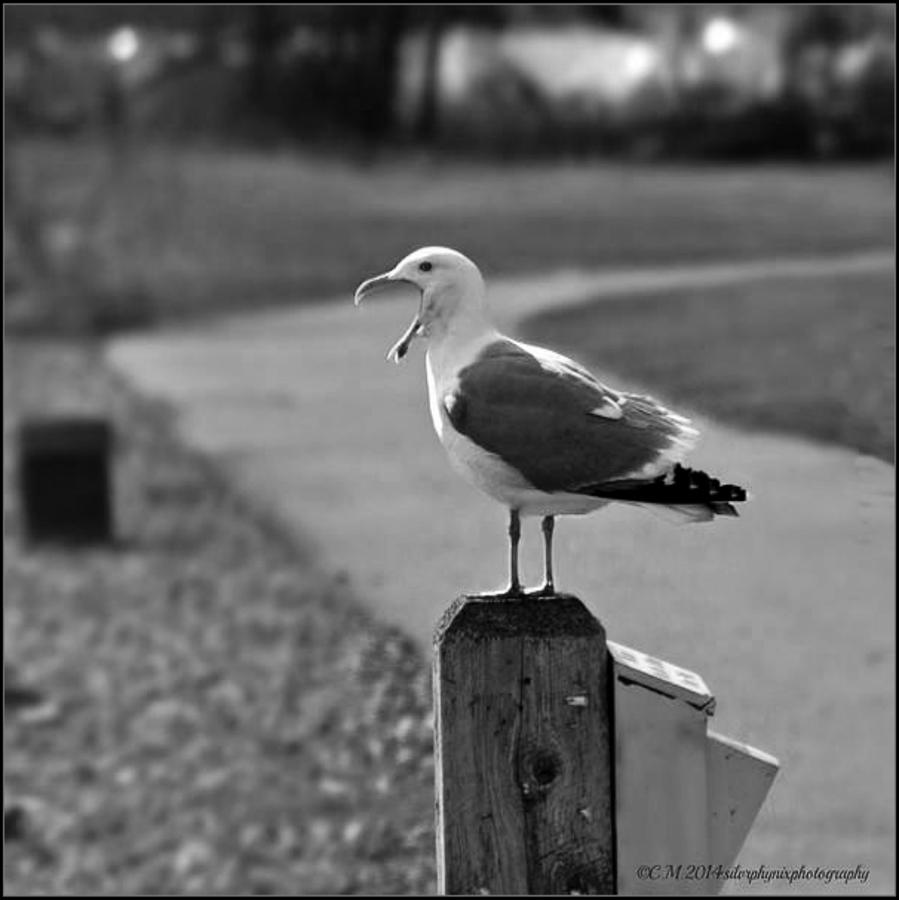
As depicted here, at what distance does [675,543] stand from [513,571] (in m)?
2.95

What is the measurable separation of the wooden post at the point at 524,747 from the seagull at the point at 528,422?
0.07 metres

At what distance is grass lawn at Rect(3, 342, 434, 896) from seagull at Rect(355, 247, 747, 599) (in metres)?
2.22

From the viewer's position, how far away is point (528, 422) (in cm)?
195

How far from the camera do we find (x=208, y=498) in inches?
278

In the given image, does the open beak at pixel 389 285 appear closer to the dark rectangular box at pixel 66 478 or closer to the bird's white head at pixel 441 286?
the bird's white head at pixel 441 286

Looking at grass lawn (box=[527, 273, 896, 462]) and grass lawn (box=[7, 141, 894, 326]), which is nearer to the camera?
grass lawn (box=[527, 273, 896, 462])

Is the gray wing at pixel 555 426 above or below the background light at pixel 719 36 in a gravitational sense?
below

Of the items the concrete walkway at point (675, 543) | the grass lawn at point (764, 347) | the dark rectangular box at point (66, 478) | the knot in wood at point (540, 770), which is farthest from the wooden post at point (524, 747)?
the dark rectangular box at point (66, 478)

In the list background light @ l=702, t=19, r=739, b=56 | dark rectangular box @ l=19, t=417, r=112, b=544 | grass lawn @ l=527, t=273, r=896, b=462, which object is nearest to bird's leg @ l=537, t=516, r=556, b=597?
grass lawn @ l=527, t=273, r=896, b=462

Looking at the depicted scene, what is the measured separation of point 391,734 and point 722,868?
8.48 feet

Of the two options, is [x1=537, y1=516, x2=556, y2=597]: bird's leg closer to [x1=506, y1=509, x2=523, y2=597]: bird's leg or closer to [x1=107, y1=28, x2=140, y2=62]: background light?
[x1=506, y1=509, x2=523, y2=597]: bird's leg

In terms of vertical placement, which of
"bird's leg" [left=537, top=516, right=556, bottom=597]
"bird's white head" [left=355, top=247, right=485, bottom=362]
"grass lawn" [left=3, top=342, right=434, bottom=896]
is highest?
"bird's white head" [left=355, top=247, right=485, bottom=362]

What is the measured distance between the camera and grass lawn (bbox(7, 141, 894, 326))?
6.59m

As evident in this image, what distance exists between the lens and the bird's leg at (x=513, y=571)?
74.5 inches
